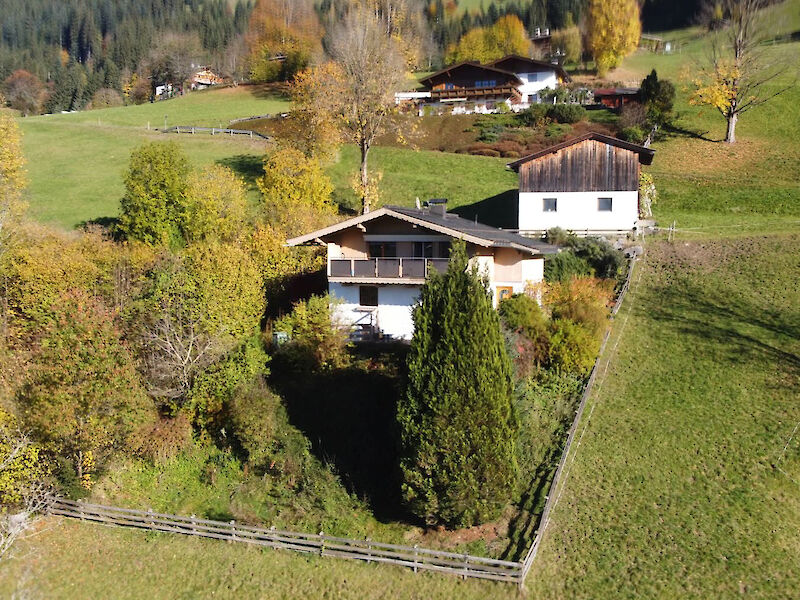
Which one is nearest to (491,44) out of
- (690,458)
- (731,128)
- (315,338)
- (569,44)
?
(569,44)

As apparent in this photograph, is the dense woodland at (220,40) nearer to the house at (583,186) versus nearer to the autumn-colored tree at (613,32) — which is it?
the autumn-colored tree at (613,32)

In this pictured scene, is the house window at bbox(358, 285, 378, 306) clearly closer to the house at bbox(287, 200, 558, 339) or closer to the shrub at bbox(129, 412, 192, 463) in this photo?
the house at bbox(287, 200, 558, 339)

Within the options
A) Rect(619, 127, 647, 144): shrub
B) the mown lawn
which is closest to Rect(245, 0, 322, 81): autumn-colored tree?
Rect(619, 127, 647, 144): shrub

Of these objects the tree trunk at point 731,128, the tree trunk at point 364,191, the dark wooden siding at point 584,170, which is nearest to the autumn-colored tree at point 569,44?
the tree trunk at point 731,128

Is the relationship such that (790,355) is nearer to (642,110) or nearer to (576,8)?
(642,110)

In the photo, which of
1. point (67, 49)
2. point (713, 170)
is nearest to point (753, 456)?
point (713, 170)
